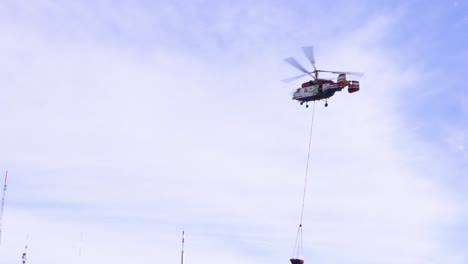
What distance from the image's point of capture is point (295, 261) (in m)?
86.6

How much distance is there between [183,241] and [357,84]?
67394 millimetres

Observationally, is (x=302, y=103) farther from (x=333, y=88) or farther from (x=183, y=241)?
(x=183, y=241)

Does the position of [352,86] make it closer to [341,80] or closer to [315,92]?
[341,80]

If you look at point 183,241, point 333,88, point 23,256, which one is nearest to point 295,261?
point 333,88

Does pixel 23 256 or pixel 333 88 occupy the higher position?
pixel 333 88

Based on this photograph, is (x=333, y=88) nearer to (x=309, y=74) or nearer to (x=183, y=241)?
(x=309, y=74)

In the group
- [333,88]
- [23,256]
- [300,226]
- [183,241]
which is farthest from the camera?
[23,256]

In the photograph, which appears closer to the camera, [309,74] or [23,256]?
[309,74]

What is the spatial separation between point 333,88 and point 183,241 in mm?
65915

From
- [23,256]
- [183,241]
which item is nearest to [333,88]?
[183,241]

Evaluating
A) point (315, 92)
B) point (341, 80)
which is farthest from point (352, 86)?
point (315, 92)

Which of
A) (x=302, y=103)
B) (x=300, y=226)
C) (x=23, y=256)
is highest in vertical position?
(x=302, y=103)

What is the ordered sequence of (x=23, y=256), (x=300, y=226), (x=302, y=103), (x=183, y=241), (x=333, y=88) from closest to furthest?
(x=300, y=226) < (x=333, y=88) < (x=302, y=103) < (x=183, y=241) < (x=23, y=256)

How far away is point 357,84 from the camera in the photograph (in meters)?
104
